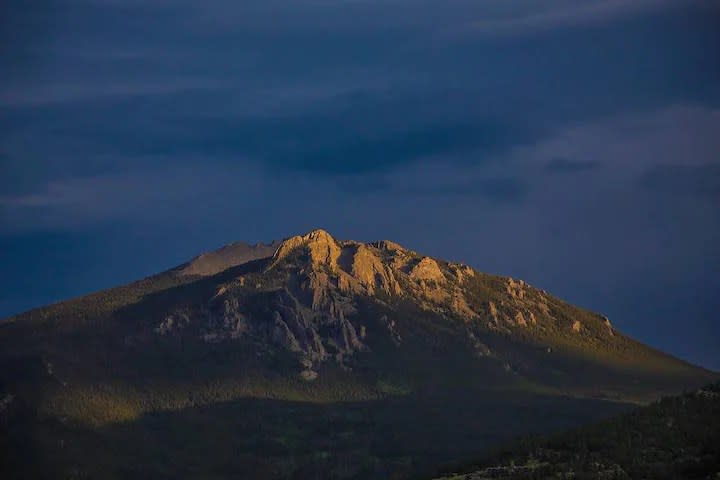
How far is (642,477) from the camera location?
19688cm

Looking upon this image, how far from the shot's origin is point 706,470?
189375 millimetres

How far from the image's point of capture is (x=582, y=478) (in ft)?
647

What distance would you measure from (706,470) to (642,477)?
10.4 m

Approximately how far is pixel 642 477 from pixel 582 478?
26.6 feet

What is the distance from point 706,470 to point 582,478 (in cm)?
1711
